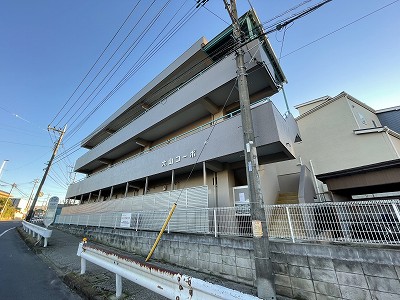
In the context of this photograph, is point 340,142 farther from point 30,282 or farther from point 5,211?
point 5,211

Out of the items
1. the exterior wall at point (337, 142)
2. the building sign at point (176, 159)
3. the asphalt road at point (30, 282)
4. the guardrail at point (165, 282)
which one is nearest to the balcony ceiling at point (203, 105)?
the building sign at point (176, 159)

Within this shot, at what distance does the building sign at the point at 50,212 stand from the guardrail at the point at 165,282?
379 inches

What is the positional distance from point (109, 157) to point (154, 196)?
11356mm

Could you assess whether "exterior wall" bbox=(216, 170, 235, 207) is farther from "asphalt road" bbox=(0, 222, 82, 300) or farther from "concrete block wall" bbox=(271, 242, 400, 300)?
"asphalt road" bbox=(0, 222, 82, 300)

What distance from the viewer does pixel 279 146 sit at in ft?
23.2

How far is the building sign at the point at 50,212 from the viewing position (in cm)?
1061

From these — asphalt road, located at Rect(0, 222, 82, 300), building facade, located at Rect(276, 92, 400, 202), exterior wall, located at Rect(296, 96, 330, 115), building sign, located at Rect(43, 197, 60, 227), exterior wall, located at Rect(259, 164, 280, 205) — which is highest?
exterior wall, located at Rect(296, 96, 330, 115)

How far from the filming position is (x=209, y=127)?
847 cm

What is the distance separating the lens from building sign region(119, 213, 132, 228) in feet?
31.2

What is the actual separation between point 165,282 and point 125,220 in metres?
8.36

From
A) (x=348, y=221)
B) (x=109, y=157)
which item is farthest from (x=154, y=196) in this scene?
(x=109, y=157)

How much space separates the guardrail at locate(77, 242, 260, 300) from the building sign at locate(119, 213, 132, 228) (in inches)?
234

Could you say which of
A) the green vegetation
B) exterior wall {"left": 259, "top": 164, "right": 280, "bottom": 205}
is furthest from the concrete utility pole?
the green vegetation

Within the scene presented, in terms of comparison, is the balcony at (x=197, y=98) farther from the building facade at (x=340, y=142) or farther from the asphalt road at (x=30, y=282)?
the asphalt road at (x=30, y=282)
